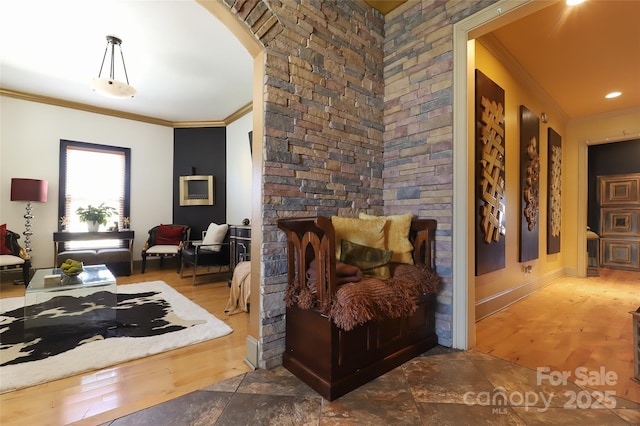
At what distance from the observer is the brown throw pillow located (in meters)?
1.94

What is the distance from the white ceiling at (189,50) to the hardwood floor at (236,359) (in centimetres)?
267

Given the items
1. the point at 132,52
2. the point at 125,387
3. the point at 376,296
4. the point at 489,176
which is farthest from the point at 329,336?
the point at 132,52

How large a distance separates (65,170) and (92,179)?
377 millimetres

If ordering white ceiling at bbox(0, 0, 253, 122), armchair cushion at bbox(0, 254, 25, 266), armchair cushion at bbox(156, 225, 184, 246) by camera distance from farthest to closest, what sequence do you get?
armchair cushion at bbox(156, 225, 184, 246) → armchair cushion at bbox(0, 254, 25, 266) → white ceiling at bbox(0, 0, 253, 122)

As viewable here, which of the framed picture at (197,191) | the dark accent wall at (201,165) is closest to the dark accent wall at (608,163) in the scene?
the dark accent wall at (201,165)

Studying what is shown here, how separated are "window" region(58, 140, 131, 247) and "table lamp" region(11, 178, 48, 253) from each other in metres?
0.38

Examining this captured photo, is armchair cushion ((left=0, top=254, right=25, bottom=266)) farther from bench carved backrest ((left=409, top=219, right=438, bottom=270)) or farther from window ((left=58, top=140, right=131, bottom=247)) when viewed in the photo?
bench carved backrest ((left=409, top=219, right=438, bottom=270))

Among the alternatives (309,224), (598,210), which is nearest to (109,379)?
(309,224)

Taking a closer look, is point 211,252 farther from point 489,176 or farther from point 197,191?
point 489,176

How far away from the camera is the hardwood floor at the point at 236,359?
4.94 ft

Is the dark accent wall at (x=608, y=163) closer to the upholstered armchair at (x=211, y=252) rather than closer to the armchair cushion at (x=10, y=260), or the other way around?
the upholstered armchair at (x=211, y=252)

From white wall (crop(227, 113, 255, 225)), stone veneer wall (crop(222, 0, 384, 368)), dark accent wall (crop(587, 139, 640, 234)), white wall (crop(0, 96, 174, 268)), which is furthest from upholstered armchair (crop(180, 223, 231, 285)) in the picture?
dark accent wall (crop(587, 139, 640, 234))

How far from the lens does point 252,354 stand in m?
1.90

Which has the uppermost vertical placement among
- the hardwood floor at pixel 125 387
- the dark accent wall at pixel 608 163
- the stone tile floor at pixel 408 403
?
the dark accent wall at pixel 608 163
